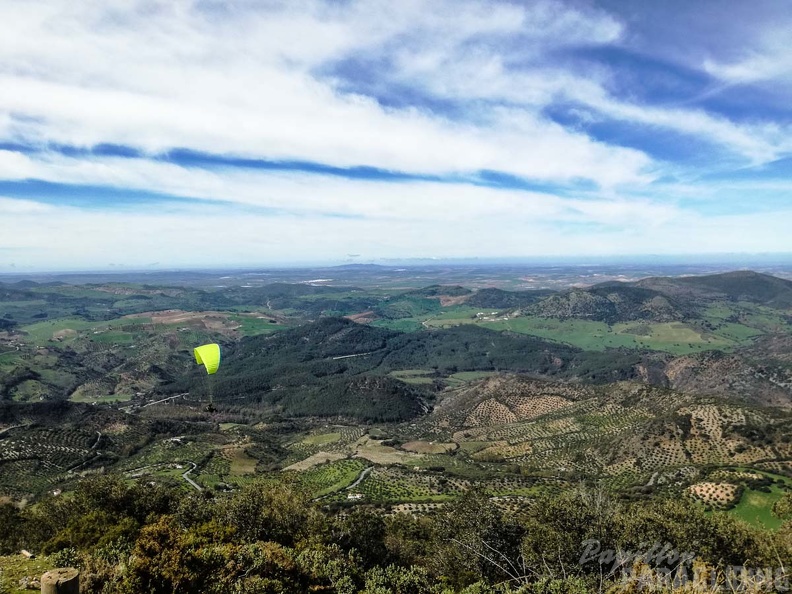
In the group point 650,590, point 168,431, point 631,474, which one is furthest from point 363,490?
point 168,431

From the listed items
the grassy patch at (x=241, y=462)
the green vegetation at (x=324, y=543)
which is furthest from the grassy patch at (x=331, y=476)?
the green vegetation at (x=324, y=543)

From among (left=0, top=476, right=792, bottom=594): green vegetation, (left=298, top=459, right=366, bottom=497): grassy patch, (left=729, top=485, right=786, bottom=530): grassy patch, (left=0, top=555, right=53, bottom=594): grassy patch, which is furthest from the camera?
(left=298, top=459, right=366, bottom=497): grassy patch

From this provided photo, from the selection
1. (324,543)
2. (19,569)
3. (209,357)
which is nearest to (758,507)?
(324,543)

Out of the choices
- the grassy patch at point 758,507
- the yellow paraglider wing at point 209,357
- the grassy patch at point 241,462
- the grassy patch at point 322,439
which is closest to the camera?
the yellow paraglider wing at point 209,357

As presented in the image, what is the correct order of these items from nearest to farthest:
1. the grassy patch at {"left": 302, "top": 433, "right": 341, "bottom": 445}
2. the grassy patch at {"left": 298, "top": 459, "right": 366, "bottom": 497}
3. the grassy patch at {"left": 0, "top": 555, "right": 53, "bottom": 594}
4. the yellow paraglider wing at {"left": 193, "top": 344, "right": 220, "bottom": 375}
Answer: the grassy patch at {"left": 0, "top": 555, "right": 53, "bottom": 594} < the yellow paraglider wing at {"left": 193, "top": 344, "right": 220, "bottom": 375} < the grassy patch at {"left": 298, "top": 459, "right": 366, "bottom": 497} < the grassy patch at {"left": 302, "top": 433, "right": 341, "bottom": 445}

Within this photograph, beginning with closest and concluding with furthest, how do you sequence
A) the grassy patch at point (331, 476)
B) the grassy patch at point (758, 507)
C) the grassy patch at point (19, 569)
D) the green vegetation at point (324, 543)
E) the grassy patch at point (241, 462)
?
the grassy patch at point (19, 569)
the green vegetation at point (324, 543)
the grassy patch at point (758, 507)
the grassy patch at point (331, 476)
the grassy patch at point (241, 462)

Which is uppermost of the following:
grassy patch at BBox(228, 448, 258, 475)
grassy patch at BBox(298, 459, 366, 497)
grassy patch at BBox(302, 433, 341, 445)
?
grassy patch at BBox(298, 459, 366, 497)

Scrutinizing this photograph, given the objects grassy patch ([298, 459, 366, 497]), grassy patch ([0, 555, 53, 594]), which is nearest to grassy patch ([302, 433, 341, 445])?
grassy patch ([298, 459, 366, 497])

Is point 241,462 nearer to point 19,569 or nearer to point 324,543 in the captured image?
point 324,543

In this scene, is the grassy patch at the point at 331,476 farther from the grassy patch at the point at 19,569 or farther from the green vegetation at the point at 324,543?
the grassy patch at the point at 19,569

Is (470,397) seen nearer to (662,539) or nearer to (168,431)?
(168,431)

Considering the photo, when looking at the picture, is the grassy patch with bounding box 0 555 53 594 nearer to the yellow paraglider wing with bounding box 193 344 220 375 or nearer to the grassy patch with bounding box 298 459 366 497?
the yellow paraglider wing with bounding box 193 344 220 375

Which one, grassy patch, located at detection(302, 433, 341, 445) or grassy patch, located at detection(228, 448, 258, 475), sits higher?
grassy patch, located at detection(228, 448, 258, 475)
